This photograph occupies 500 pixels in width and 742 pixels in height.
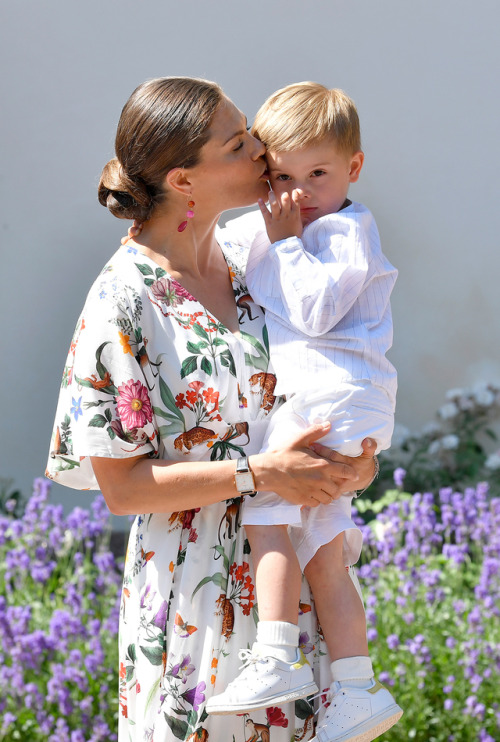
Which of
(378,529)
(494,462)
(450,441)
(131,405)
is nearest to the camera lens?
→ (131,405)

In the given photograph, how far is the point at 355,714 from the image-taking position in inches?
78.0

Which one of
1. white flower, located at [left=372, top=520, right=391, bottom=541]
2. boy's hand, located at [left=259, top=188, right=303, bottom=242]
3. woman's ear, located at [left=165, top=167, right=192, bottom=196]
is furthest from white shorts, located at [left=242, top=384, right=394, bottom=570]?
white flower, located at [left=372, top=520, right=391, bottom=541]

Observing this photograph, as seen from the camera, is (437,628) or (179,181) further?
(437,628)

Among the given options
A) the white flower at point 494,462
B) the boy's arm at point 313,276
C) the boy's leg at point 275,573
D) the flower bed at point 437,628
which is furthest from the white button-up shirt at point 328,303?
the white flower at point 494,462

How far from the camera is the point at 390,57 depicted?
17.3ft

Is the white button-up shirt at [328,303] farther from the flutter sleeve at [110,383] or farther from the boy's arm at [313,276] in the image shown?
the flutter sleeve at [110,383]

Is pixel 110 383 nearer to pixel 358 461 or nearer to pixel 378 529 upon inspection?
pixel 358 461

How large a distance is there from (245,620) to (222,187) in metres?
0.99

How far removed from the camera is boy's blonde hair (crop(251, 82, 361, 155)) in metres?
2.28

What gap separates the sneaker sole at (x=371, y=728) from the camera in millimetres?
1953

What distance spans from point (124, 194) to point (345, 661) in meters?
1.17

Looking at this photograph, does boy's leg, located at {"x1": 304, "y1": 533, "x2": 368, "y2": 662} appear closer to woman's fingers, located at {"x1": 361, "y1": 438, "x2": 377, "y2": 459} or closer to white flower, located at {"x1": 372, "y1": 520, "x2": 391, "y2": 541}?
woman's fingers, located at {"x1": 361, "y1": 438, "x2": 377, "y2": 459}

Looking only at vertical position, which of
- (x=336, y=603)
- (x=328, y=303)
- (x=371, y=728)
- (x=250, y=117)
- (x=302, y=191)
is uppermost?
(x=250, y=117)

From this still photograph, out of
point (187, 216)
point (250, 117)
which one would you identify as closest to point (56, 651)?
point (187, 216)
